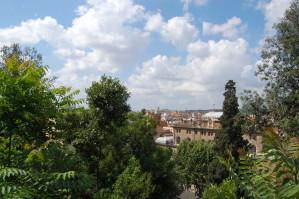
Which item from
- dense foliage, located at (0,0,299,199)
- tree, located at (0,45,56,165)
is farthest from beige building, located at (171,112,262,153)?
tree, located at (0,45,56,165)

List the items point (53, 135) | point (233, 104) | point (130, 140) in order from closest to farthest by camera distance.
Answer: point (53, 135) < point (130, 140) < point (233, 104)

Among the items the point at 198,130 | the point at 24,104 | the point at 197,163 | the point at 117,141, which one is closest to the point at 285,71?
the point at 117,141

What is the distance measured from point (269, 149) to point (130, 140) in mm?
14058

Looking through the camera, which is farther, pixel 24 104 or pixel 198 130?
pixel 198 130

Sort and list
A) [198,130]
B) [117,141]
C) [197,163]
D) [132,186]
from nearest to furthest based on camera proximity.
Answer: [132,186], [117,141], [197,163], [198,130]

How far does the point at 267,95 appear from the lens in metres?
19.6

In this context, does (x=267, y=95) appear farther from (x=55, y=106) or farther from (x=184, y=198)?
(x=184, y=198)

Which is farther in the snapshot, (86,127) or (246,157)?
(86,127)

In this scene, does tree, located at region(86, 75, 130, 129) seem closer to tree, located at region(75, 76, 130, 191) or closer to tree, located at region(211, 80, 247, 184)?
tree, located at region(75, 76, 130, 191)

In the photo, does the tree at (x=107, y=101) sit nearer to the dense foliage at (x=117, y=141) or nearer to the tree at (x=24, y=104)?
the dense foliage at (x=117, y=141)

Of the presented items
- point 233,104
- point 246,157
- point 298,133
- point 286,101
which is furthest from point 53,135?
point 233,104

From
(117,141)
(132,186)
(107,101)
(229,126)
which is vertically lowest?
(132,186)

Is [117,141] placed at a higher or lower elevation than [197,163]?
higher

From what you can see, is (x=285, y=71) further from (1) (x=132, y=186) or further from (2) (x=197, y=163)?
(2) (x=197, y=163)
